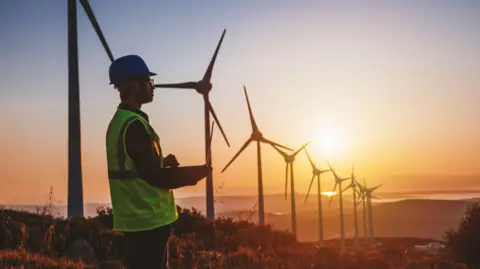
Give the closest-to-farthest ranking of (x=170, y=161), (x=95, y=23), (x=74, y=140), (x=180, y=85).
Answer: (x=170, y=161)
(x=74, y=140)
(x=95, y=23)
(x=180, y=85)

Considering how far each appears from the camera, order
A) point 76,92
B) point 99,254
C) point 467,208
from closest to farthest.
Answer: point 99,254
point 76,92
point 467,208

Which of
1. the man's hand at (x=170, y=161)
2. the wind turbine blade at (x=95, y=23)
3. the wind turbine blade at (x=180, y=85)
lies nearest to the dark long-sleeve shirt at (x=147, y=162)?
the man's hand at (x=170, y=161)

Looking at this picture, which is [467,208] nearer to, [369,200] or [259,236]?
[259,236]

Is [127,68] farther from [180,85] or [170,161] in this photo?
[180,85]

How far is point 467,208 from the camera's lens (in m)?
44.1

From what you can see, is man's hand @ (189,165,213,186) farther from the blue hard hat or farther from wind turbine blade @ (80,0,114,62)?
wind turbine blade @ (80,0,114,62)

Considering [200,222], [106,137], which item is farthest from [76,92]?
[106,137]

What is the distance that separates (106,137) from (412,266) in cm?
1672

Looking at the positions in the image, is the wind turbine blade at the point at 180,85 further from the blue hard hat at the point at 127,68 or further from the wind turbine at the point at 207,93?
the blue hard hat at the point at 127,68

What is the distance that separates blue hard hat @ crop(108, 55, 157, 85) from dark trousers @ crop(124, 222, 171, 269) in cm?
120

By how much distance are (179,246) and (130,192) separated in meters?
12.2

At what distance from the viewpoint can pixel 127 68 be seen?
208 inches

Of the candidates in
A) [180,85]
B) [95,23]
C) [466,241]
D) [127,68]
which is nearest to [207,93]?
[180,85]

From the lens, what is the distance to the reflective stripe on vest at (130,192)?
16.5 ft
